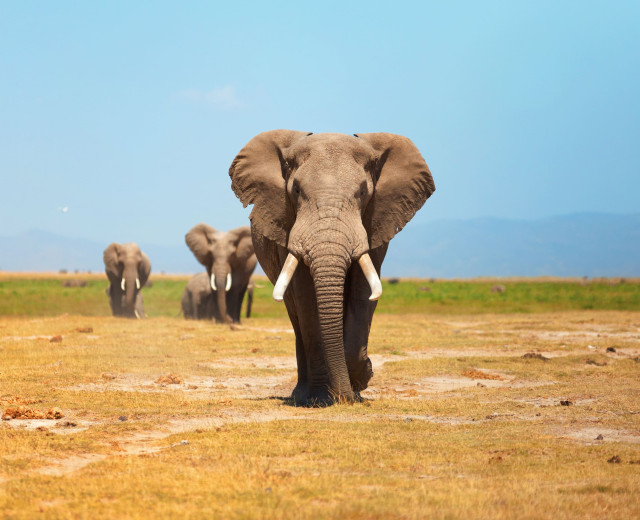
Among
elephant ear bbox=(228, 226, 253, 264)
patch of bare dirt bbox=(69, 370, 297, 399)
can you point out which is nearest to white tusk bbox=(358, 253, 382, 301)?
patch of bare dirt bbox=(69, 370, 297, 399)

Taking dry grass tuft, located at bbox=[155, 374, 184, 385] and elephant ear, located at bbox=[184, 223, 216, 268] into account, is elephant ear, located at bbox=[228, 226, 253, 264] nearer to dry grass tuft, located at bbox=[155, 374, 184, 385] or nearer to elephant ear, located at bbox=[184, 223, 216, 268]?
elephant ear, located at bbox=[184, 223, 216, 268]

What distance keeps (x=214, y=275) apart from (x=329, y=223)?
61.0 feet

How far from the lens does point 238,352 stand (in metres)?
18.9

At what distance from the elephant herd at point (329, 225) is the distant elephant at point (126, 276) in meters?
20.3

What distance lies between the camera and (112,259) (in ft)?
112

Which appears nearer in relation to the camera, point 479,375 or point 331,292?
point 331,292

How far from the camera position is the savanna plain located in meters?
6.13

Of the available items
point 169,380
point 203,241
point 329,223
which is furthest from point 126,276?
point 329,223

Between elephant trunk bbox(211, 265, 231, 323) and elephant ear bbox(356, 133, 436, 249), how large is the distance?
650 inches

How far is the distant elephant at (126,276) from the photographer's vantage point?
32.7 meters

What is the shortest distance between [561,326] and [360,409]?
1852cm

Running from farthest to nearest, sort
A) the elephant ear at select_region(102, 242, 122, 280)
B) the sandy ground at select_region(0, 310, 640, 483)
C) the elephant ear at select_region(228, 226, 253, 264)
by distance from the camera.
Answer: the elephant ear at select_region(102, 242, 122, 280), the elephant ear at select_region(228, 226, 253, 264), the sandy ground at select_region(0, 310, 640, 483)

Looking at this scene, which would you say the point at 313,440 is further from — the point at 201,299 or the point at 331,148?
the point at 201,299

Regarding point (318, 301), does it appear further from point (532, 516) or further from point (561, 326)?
point (561, 326)
